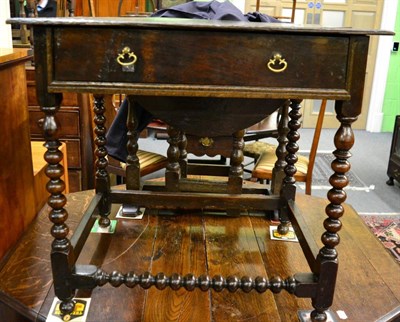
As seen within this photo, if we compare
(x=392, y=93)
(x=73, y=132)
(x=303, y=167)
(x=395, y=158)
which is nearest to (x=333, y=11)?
(x=392, y=93)

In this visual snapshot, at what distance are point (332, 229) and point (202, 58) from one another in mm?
498

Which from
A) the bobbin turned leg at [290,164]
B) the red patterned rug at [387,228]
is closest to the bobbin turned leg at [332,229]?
the bobbin turned leg at [290,164]

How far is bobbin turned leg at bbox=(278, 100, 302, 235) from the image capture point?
4.79 feet

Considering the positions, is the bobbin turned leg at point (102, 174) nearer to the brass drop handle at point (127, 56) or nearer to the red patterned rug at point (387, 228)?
the brass drop handle at point (127, 56)

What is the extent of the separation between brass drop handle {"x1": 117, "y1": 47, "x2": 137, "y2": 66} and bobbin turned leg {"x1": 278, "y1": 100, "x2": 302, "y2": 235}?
2.31 feet

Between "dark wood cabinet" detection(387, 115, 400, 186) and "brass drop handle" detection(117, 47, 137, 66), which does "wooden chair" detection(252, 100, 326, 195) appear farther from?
"brass drop handle" detection(117, 47, 137, 66)

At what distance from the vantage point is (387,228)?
2.75 metres

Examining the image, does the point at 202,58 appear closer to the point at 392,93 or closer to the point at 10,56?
the point at 10,56

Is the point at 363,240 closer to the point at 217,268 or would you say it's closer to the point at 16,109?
the point at 217,268

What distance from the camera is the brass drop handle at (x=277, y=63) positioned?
94 cm

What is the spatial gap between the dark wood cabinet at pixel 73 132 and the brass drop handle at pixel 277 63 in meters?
1.80

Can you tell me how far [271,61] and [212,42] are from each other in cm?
13

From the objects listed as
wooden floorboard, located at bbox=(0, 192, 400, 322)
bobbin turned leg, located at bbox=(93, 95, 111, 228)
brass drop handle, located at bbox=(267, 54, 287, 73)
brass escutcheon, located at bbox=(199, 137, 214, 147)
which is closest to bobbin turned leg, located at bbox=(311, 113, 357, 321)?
wooden floorboard, located at bbox=(0, 192, 400, 322)

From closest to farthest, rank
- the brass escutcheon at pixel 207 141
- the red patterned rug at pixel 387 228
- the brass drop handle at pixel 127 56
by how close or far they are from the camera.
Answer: the brass drop handle at pixel 127 56 → the brass escutcheon at pixel 207 141 → the red patterned rug at pixel 387 228
